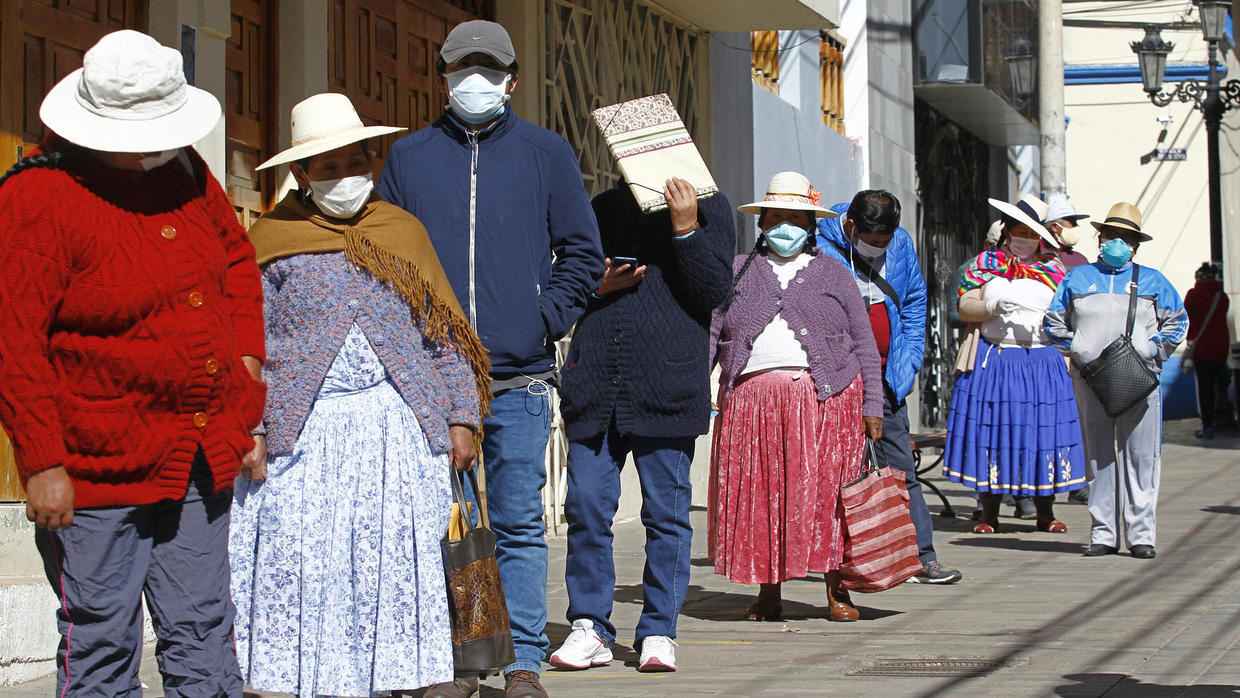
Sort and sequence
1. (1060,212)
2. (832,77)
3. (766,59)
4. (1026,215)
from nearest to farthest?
(1026,215)
(1060,212)
(766,59)
(832,77)

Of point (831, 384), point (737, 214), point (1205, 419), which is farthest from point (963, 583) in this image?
point (1205, 419)

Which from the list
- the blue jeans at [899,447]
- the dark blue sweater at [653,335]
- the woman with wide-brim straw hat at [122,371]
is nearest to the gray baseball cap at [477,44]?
the dark blue sweater at [653,335]

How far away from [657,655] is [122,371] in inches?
101

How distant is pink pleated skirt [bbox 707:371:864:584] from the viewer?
7.24m

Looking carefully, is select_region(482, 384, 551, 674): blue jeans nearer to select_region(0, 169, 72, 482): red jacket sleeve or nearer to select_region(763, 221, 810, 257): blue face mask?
select_region(0, 169, 72, 482): red jacket sleeve

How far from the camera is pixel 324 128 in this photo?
4930mm

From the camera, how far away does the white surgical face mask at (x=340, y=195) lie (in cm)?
492

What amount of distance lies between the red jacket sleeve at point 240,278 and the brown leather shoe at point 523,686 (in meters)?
1.40

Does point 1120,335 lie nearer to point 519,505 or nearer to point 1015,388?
point 1015,388

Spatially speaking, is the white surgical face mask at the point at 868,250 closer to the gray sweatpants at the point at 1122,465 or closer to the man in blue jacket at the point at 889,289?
the man in blue jacket at the point at 889,289

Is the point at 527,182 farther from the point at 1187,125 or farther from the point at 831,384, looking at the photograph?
the point at 1187,125

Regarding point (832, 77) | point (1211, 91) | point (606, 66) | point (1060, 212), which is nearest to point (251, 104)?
point (606, 66)

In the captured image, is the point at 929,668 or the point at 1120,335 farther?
the point at 1120,335

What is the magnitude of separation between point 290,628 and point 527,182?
5.24 feet
